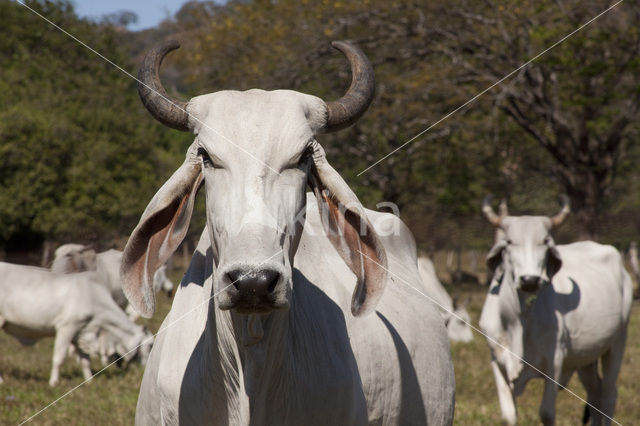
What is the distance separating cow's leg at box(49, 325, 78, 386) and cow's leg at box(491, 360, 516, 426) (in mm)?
5254

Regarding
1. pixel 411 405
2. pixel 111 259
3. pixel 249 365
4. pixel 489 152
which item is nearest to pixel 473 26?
pixel 489 152

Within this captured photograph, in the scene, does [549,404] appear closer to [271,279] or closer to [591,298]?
[591,298]

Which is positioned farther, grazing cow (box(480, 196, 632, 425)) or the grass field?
the grass field

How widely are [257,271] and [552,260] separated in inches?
237

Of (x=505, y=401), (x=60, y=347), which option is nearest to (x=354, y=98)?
(x=505, y=401)

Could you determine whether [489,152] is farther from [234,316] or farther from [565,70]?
[234,316]

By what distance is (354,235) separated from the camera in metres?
3.18

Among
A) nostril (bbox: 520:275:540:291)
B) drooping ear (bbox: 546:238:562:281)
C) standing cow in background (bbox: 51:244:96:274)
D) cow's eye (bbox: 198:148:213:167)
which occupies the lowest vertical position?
standing cow in background (bbox: 51:244:96:274)

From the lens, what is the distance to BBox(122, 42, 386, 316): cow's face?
2564mm

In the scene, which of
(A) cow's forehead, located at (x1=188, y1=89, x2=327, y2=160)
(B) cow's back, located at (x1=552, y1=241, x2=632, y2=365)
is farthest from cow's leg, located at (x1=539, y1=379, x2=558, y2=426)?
(A) cow's forehead, located at (x1=188, y1=89, x2=327, y2=160)

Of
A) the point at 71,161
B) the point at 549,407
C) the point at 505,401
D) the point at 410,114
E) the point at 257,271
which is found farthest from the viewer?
the point at 71,161

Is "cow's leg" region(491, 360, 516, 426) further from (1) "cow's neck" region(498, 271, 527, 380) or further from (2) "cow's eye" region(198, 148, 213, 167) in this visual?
(2) "cow's eye" region(198, 148, 213, 167)

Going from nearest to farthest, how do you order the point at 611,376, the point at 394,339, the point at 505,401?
the point at 394,339
the point at 505,401
the point at 611,376

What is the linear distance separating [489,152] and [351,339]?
18.1 metres
